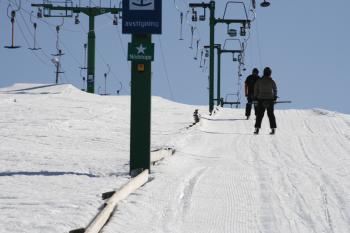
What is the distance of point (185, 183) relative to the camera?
27.2 feet

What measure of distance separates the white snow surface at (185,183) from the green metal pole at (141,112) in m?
0.31

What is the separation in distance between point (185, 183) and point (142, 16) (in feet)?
7.90

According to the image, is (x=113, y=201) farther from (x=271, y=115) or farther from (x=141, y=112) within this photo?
(x=271, y=115)

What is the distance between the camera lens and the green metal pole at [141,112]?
9320 mm

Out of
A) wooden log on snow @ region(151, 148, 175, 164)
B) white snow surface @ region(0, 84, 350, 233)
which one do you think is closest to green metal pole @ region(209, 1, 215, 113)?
white snow surface @ region(0, 84, 350, 233)

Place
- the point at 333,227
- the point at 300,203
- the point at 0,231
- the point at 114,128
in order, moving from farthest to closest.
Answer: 1. the point at 114,128
2. the point at 300,203
3. the point at 333,227
4. the point at 0,231

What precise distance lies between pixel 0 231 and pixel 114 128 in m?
13.3

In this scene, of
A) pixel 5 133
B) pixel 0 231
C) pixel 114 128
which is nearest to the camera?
pixel 0 231

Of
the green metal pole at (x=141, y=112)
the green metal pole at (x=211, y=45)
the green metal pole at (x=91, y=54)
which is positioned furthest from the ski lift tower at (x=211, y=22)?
the green metal pole at (x=141, y=112)

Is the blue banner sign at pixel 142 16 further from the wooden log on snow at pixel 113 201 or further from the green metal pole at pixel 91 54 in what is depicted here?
the green metal pole at pixel 91 54

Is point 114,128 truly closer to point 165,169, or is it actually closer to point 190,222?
point 165,169

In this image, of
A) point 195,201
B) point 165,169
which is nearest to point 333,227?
point 195,201

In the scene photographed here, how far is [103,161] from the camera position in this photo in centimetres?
1049

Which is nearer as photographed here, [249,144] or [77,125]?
[249,144]
